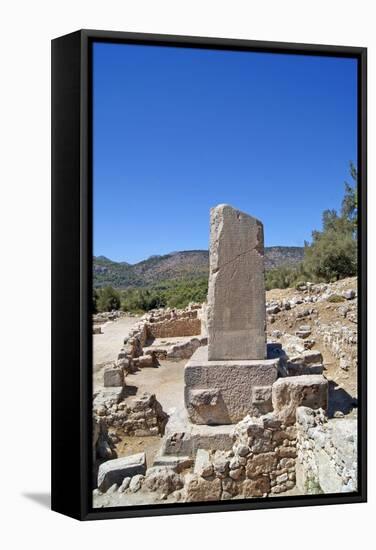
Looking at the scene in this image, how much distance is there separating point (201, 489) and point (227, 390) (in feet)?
5.80

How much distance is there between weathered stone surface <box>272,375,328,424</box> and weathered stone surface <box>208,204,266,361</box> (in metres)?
0.85

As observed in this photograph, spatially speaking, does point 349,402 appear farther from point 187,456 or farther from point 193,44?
point 193,44

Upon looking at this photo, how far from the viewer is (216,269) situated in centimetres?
887

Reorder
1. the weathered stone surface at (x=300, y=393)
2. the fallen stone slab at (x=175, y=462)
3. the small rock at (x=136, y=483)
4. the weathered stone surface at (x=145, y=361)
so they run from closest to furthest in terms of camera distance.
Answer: the small rock at (x=136, y=483) → the fallen stone slab at (x=175, y=462) → the weathered stone surface at (x=300, y=393) → the weathered stone surface at (x=145, y=361)

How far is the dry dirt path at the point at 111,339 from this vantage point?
1266cm

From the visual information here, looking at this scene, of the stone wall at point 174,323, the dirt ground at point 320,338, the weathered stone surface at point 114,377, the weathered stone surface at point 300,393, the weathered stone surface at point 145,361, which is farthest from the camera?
the stone wall at point 174,323

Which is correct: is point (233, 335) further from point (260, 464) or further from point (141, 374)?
point (141, 374)

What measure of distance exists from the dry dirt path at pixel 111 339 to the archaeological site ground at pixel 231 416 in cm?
9

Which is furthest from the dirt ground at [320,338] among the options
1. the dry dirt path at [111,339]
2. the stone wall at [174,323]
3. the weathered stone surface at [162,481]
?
the dry dirt path at [111,339]

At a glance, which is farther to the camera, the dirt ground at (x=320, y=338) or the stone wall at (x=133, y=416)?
the dirt ground at (x=320, y=338)

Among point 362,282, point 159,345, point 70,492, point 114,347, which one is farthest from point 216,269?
point 159,345

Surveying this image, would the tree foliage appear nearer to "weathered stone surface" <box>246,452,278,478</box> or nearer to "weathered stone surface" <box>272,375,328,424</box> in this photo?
"weathered stone surface" <box>272,375,328,424</box>

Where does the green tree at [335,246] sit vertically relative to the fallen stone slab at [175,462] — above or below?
above

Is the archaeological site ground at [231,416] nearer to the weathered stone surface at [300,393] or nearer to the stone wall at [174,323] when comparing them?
the weathered stone surface at [300,393]
